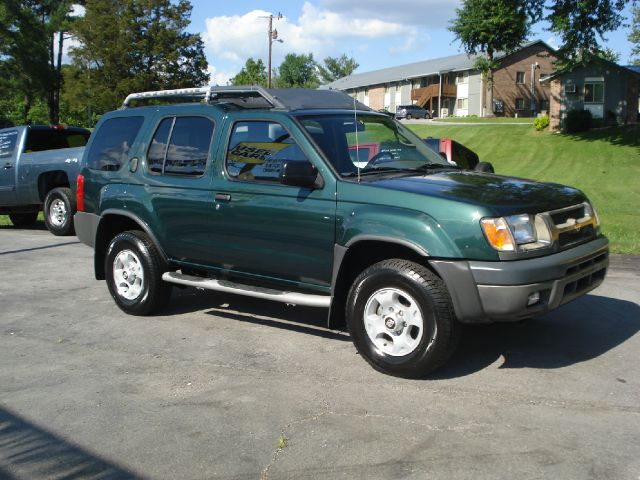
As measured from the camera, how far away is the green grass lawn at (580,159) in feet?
58.1

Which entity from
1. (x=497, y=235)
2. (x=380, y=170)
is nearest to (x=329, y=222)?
(x=380, y=170)

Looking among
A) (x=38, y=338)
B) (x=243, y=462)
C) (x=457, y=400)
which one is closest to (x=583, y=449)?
(x=457, y=400)

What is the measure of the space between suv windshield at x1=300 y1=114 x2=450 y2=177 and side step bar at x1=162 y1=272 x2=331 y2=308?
997 mm

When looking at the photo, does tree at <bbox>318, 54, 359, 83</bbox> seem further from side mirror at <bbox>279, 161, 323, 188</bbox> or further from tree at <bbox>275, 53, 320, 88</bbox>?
side mirror at <bbox>279, 161, 323, 188</bbox>

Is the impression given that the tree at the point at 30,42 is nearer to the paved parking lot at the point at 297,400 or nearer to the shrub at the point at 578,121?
the shrub at the point at 578,121

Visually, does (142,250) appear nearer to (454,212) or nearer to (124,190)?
(124,190)

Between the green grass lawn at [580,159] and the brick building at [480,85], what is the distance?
2084cm

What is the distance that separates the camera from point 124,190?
6871mm

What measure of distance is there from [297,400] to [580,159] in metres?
30.4

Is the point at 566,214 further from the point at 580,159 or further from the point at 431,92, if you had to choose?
the point at 431,92

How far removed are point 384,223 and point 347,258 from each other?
1.54 feet

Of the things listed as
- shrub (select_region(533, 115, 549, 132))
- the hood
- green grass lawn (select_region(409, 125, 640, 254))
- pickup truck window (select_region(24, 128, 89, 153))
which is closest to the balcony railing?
green grass lawn (select_region(409, 125, 640, 254))

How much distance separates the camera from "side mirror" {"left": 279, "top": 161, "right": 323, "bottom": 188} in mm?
5281

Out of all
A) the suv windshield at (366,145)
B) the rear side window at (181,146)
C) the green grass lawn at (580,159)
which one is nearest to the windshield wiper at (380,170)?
the suv windshield at (366,145)
